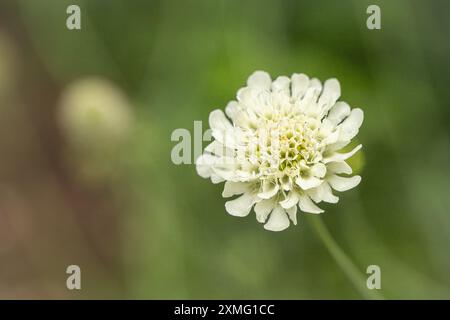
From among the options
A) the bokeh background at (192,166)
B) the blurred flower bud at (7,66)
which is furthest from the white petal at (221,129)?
Result: the blurred flower bud at (7,66)

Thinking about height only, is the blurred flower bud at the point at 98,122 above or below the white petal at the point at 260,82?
above

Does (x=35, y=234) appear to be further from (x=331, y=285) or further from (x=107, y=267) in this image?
(x=331, y=285)

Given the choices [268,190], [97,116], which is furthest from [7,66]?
[268,190]

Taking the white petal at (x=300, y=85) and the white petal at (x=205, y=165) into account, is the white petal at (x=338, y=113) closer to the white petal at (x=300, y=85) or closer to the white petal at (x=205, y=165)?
the white petal at (x=300, y=85)

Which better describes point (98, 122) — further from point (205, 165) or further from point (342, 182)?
point (342, 182)


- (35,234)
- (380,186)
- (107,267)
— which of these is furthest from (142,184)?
(380,186)

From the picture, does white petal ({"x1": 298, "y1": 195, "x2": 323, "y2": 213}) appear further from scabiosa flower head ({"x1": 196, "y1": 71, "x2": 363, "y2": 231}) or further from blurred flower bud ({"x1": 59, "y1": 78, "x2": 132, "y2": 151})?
blurred flower bud ({"x1": 59, "y1": 78, "x2": 132, "y2": 151})
